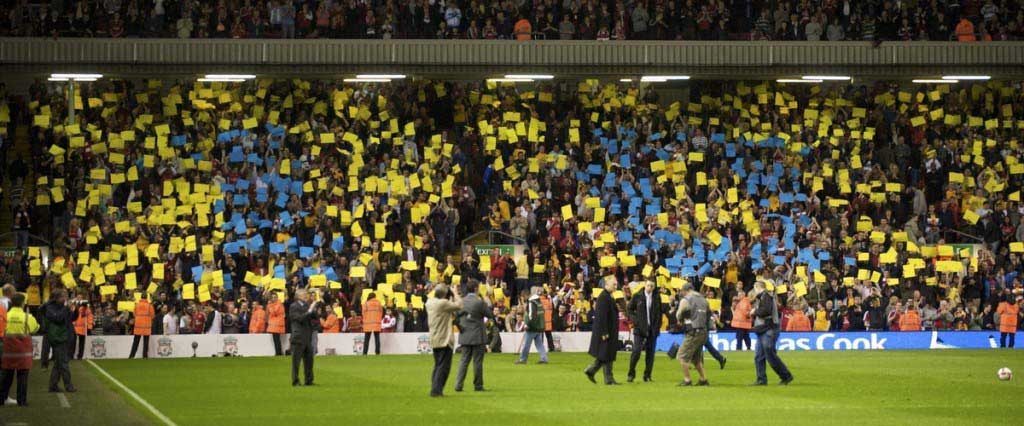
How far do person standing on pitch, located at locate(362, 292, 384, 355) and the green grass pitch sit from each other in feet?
16.3

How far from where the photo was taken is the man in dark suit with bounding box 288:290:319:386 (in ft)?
90.4

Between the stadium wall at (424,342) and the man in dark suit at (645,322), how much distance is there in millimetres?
11977

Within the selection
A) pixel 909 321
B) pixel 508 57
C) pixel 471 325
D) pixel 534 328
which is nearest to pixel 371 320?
pixel 534 328

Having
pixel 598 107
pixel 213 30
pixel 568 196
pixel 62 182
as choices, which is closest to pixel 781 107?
pixel 598 107

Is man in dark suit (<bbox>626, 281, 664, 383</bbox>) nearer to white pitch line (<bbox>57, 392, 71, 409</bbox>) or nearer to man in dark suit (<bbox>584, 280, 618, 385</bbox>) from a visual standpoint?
man in dark suit (<bbox>584, 280, 618, 385</bbox>)

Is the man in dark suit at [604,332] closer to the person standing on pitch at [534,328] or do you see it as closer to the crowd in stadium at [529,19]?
the person standing on pitch at [534,328]

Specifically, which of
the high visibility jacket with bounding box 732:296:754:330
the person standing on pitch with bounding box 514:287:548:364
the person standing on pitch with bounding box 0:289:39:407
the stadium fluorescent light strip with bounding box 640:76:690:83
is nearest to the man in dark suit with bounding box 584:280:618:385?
the person standing on pitch with bounding box 514:287:548:364

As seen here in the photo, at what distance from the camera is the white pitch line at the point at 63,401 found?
2423 centimetres

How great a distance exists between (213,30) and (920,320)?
75.1 ft

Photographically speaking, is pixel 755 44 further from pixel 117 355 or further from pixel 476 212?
pixel 117 355

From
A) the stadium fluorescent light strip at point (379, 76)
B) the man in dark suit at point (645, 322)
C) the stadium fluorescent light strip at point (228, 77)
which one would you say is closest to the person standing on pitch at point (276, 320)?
the stadium fluorescent light strip at point (228, 77)

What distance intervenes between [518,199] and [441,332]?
75.4ft

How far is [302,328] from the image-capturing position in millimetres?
27625

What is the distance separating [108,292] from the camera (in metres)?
41.6
